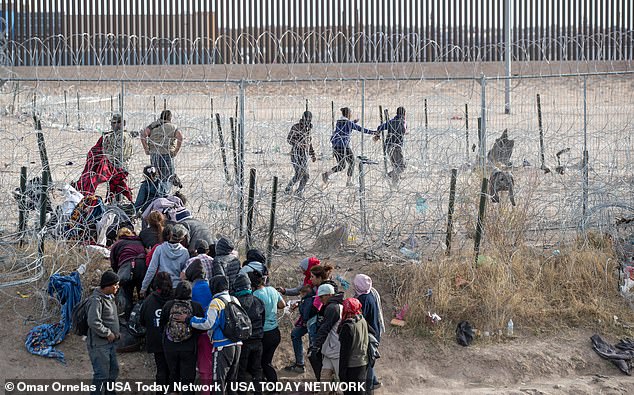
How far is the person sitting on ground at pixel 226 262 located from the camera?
746 centimetres

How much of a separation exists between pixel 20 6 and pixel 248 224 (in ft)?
74.4

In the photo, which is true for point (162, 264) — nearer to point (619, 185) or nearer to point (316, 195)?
point (316, 195)

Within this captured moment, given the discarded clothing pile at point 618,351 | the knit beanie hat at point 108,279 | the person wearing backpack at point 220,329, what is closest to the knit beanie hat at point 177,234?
the person wearing backpack at point 220,329

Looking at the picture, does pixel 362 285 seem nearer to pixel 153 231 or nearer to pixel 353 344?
pixel 353 344

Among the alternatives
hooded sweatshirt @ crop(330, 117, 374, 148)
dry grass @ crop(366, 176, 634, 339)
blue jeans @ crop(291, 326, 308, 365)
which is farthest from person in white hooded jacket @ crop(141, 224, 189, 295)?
hooded sweatshirt @ crop(330, 117, 374, 148)

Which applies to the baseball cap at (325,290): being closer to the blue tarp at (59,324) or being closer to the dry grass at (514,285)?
the dry grass at (514,285)

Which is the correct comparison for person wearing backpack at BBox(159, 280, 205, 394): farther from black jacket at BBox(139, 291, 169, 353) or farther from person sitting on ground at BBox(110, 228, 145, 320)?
person sitting on ground at BBox(110, 228, 145, 320)

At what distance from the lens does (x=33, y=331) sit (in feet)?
25.7

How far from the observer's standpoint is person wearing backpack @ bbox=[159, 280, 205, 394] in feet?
22.5

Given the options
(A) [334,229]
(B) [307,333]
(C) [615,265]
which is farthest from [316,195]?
(C) [615,265]

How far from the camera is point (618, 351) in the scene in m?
8.41

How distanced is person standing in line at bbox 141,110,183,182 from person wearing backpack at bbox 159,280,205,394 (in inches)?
130

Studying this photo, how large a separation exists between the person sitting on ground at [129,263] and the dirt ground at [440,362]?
1.64 feet

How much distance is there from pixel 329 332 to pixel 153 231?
1918mm
